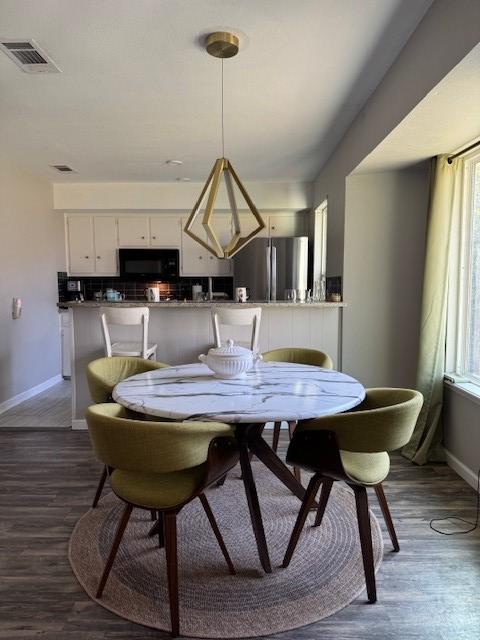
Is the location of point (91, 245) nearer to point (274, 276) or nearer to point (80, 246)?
point (80, 246)

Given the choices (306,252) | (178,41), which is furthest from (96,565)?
(306,252)

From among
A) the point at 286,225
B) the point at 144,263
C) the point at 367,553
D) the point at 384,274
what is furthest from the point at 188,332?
the point at 286,225

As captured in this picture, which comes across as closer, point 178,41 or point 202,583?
point 202,583

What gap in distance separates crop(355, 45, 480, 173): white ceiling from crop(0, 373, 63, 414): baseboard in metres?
4.05

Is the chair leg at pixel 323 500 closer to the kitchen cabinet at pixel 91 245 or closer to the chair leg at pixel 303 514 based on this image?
the chair leg at pixel 303 514

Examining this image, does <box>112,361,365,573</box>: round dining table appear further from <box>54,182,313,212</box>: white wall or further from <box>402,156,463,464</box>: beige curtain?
<box>54,182,313,212</box>: white wall

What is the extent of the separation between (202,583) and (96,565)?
1.65 ft

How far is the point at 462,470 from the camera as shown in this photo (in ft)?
8.89

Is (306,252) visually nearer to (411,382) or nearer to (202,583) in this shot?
(411,382)

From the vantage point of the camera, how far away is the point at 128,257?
5766 mm

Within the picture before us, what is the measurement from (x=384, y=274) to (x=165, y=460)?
2.63 metres

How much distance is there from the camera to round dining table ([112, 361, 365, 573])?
1.59m

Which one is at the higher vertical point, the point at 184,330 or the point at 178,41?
the point at 178,41

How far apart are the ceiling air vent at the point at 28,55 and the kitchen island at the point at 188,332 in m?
1.77
